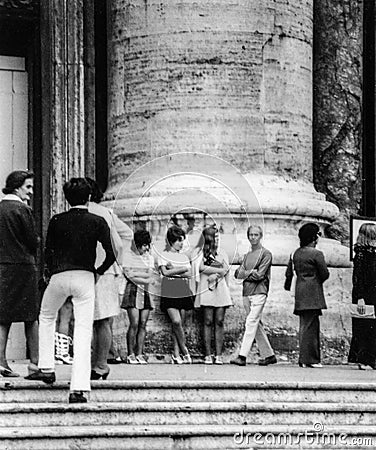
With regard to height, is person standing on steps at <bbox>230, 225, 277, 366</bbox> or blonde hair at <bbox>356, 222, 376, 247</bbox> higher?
blonde hair at <bbox>356, 222, 376, 247</bbox>

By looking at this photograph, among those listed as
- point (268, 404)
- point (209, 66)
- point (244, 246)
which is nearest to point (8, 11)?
point (209, 66)

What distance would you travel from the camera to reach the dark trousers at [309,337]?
48.0 feet

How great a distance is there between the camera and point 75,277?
1098 cm

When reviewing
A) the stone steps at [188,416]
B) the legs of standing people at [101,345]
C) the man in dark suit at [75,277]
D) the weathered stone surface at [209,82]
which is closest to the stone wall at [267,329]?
the weathered stone surface at [209,82]

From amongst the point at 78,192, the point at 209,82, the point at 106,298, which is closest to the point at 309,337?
the point at 209,82

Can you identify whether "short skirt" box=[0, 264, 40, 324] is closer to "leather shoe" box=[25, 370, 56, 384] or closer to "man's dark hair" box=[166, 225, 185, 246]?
"leather shoe" box=[25, 370, 56, 384]

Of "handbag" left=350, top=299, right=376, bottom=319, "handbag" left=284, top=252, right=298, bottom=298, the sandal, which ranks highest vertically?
"handbag" left=284, top=252, right=298, bottom=298

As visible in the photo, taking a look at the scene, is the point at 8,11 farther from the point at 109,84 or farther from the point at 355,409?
the point at 355,409

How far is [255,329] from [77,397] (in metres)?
4.08

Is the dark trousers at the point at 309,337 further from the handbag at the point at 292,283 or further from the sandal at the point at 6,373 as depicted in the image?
the sandal at the point at 6,373

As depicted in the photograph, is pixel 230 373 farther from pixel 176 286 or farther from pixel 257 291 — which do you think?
pixel 176 286

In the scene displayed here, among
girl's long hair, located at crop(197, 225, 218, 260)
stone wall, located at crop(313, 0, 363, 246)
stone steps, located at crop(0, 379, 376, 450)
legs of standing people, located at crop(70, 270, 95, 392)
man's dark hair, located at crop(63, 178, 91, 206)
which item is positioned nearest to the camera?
stone steps, located at crop(0, 379, 376, 450)

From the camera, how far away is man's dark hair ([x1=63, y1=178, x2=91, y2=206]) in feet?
37.1

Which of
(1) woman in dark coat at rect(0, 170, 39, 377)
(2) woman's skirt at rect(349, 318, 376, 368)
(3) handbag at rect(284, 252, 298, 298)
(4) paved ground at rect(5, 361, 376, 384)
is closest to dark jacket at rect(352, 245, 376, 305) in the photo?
(2) woman's skirt at rect(349, 318, 376, 368)
